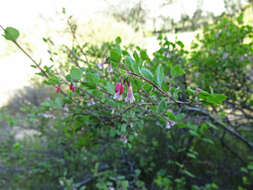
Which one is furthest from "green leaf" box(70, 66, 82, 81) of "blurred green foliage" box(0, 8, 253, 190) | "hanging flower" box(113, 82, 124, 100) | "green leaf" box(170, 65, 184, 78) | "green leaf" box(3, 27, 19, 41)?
"blurred green foliage" box(0, 8, 253, 190)

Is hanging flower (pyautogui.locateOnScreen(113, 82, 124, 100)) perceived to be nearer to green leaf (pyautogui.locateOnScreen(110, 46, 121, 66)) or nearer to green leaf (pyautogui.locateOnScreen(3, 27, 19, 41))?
green leaf (pyautogui.locateOnScreen(110, 46, 121, 66))

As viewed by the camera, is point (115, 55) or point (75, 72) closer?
point (115, 55)

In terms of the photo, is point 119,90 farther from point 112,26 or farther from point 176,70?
point 112,26

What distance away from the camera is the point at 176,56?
2.18m

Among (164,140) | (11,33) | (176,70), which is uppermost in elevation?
(11,33)

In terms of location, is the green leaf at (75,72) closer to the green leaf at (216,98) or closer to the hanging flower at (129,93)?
Answer: the hanging flower at (129,93)

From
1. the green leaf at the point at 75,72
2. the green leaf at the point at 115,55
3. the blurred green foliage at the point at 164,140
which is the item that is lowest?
the blurred green foliage at the point at 164,140

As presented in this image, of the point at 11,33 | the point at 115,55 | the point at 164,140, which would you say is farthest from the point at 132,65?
the point at 164,140

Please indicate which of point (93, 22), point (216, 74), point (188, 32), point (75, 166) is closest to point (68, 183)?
point (75, 166)

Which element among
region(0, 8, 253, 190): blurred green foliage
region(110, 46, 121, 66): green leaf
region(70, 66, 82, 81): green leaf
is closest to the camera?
region(110, 46, 121, 66): green leaf

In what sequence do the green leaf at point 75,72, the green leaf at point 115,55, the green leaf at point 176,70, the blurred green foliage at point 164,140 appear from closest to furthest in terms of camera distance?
the green leaf at point 115,55, the green leaf at point 75,72, the green leaf at point 176,70, the blurred green foliage at point 164,140

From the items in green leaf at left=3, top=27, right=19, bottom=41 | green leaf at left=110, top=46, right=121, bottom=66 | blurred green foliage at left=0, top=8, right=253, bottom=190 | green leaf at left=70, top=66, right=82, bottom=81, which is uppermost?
green leaf at left=3, top=27, right=19, bottom=41

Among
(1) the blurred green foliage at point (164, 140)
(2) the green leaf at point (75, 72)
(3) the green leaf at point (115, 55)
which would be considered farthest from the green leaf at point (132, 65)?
(1) the blurred green foliage at point (164, 140)

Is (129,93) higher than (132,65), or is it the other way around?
(132,65)
